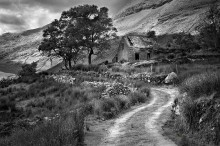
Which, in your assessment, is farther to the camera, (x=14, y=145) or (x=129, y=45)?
(x=129, y=45)

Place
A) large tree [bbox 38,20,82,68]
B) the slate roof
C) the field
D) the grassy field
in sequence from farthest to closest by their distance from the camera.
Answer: the slate roof → large tree [bbox 38,20,82,68] → the field → the grassy field

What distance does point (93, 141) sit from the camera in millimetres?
7445

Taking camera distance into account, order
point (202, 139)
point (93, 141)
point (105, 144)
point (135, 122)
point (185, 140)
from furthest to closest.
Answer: point (135, 122), point (93, 141), point (105, 144), point (185, 140), point (202, 139)

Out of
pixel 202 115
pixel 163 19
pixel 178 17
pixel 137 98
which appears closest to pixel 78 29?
pixel 137 98

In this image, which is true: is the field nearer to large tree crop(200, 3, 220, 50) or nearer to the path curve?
the path curve

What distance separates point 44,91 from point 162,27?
257 feet

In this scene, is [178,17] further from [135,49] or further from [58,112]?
[58,112]

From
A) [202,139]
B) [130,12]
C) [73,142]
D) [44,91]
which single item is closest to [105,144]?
[73,142]

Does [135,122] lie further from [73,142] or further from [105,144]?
[73,142]

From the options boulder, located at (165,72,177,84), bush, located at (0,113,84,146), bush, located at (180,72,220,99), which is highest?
bush, located at (180,72,220,99)

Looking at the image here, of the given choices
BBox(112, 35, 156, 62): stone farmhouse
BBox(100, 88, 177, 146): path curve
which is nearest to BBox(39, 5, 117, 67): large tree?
BBox(112, 35, 156, 62): stone farmhouse

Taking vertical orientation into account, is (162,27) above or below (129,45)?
above

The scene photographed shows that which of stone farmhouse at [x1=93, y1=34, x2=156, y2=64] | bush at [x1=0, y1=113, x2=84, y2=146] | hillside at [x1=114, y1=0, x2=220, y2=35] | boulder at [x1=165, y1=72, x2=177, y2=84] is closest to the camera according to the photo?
bush at [x1=0, y1=113, x2=84, y2=146]

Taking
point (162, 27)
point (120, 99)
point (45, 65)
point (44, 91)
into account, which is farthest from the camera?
point (162, 27)
